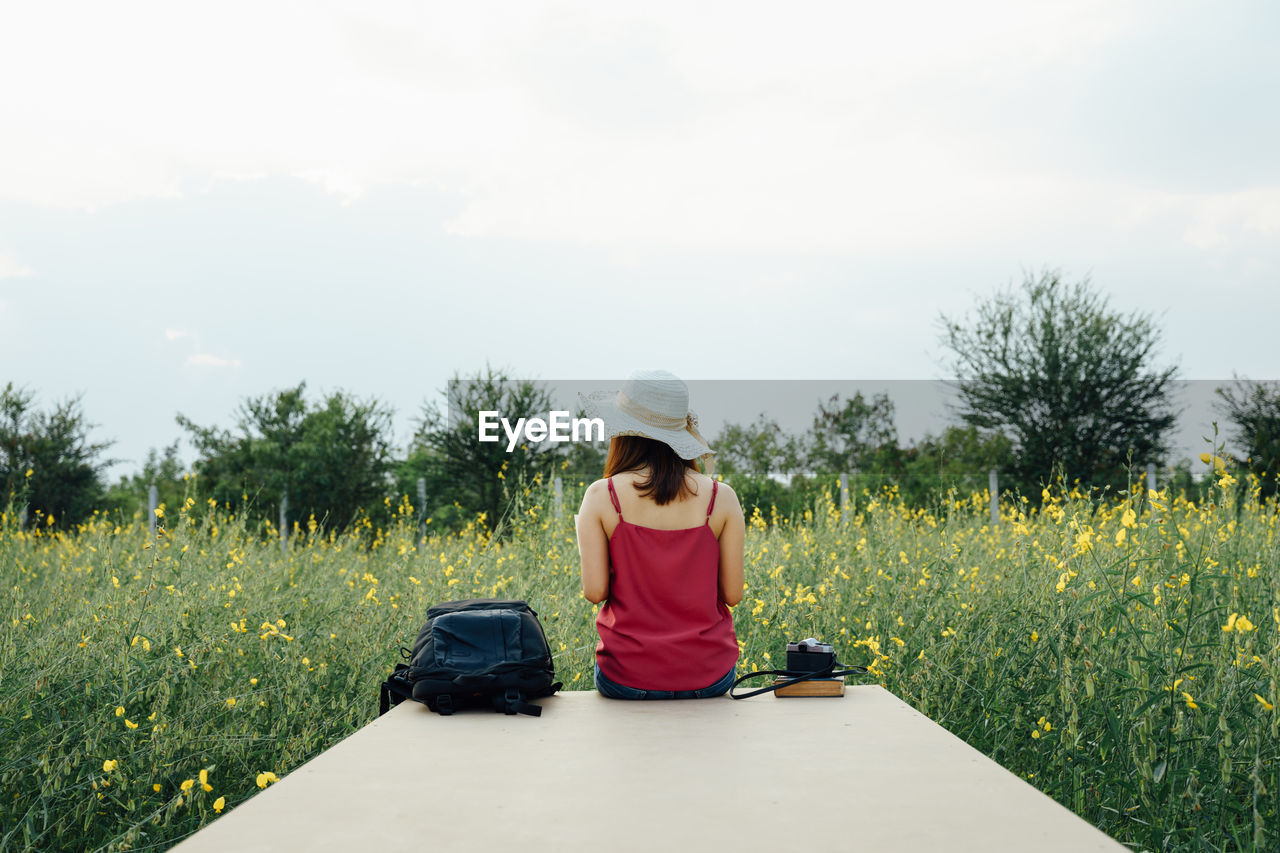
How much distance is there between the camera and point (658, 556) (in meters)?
2.58

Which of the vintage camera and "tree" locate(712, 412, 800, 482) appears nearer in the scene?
the vintage camera

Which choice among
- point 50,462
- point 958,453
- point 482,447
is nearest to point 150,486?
point 50,462

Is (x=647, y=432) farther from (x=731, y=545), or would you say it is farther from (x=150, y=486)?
(x=150, y=486)

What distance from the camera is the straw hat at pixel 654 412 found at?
2617 mm

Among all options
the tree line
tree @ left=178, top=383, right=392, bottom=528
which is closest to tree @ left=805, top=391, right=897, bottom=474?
the tree line

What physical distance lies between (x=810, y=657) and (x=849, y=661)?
70.1 inches

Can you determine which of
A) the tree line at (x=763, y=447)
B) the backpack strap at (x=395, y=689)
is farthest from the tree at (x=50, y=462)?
the backpack strap at (x=395, y=689)

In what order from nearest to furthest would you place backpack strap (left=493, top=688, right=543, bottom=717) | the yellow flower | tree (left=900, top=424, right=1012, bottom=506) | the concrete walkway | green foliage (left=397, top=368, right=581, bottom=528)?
the concrete walkway < backpack strap (left=493, top=688, right=543, bottom=717) < the yellow flower < green foliage (left=397, top=368, right=581, bottom=528) < tree (left=900, top=424, right=1012, bottom=506)

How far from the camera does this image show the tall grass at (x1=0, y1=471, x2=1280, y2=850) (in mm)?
2682

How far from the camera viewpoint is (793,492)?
13391mm

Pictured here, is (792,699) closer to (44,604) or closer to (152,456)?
(44,604)

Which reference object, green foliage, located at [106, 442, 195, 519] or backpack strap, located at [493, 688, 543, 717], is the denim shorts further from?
green foliage, located at [106, 442, 195, 519]

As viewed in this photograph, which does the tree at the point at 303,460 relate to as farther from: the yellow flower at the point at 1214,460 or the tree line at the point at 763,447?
the yellow flower at the point at 1214,460

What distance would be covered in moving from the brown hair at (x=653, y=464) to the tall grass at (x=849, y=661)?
1265 mm
